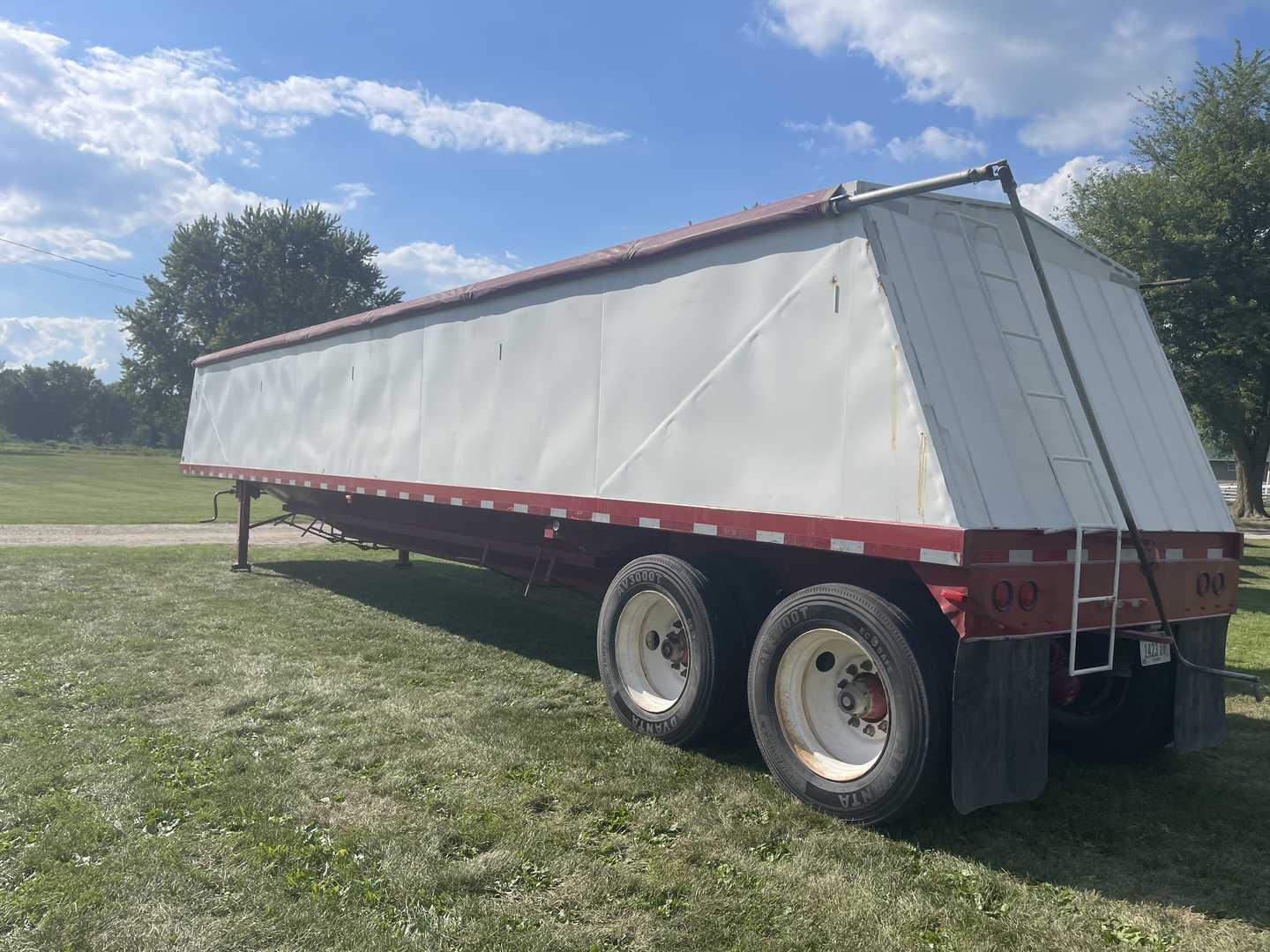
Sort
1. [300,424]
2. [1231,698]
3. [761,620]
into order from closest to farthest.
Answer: [761,620]
[1231,698]
[300,424]

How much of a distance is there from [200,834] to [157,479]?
37228 millimetres

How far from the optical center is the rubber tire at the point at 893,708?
4113mm

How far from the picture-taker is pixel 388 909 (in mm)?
3502

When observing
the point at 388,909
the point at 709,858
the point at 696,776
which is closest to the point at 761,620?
the point at 696,776

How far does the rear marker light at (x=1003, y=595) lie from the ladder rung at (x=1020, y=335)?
4.75 feet

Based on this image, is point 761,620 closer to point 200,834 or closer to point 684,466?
point 684,466

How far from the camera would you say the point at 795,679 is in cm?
478

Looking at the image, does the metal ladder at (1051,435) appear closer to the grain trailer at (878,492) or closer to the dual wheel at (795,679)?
the grain trailer at (878,492)

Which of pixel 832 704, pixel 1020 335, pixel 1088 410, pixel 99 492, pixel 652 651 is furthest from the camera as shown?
pixel 99 492

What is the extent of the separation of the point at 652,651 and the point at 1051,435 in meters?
2.74

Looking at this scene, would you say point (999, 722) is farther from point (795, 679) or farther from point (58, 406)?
point (58, 406)

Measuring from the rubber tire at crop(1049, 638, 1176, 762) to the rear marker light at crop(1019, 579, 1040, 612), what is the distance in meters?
1.25

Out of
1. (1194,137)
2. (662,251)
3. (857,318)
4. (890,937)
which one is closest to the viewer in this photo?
(890,937)

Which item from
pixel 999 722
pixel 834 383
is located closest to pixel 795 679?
pixel 999 722
